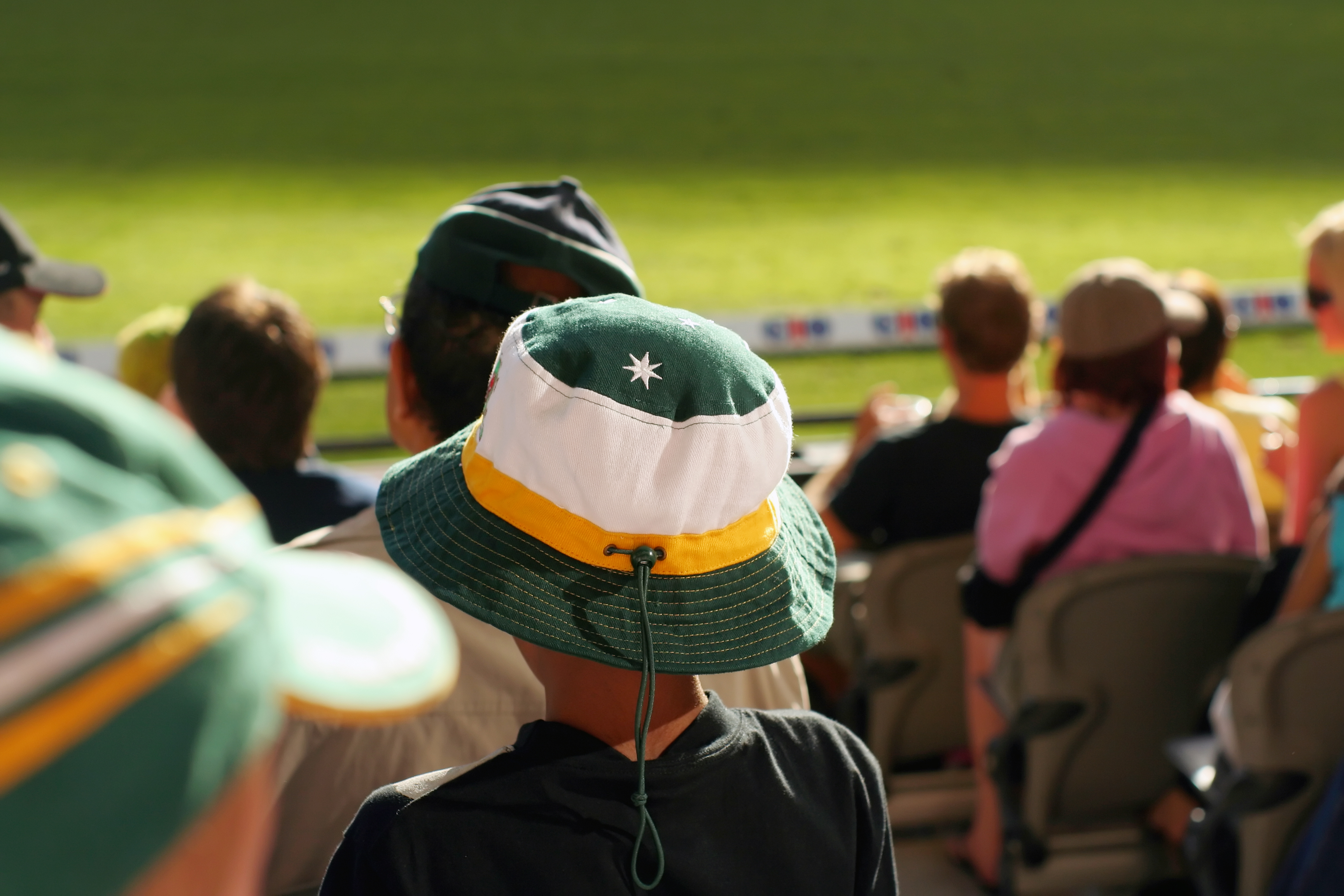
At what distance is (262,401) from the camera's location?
211 centimetres

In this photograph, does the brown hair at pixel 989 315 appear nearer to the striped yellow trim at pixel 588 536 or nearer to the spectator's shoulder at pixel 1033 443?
the spectator's shoulder at pixel 1033 443

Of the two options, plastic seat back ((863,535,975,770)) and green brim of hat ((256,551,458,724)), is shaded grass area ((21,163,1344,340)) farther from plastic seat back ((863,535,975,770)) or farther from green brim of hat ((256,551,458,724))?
green brim of hat ((256,551,458,724))

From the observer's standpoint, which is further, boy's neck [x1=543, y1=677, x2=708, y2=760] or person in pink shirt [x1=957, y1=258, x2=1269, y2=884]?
person in pink shirt [x1=957, y1=258, x2=1269, y2=884]

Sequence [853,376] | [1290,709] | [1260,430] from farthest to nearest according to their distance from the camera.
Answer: [853,376], [1260,430], [1290,709]

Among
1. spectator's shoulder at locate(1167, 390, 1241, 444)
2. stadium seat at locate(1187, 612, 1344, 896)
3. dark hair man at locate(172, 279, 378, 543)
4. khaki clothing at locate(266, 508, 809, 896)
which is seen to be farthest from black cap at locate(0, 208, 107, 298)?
stadium seat at locate(1187, 612, 1344, 896)

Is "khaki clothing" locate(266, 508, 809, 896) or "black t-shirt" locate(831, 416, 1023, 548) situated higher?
"khaki clothing" locate(266, 508, 809, 896)

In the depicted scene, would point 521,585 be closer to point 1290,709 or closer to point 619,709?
point 619,709

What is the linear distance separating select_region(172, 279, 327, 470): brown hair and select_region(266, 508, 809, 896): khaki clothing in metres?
0.83

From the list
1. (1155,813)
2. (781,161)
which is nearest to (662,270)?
(781,161)

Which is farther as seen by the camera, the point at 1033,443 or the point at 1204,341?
the point at 1204,341

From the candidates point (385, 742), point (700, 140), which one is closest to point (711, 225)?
point (700, 140)

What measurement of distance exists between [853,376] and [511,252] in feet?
15.8

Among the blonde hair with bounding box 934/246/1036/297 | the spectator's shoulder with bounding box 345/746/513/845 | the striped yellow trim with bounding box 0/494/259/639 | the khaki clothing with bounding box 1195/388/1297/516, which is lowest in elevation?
the khaki clothing with bounding box 1195/388/1297/516

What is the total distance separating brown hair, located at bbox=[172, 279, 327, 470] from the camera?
2.09 m
